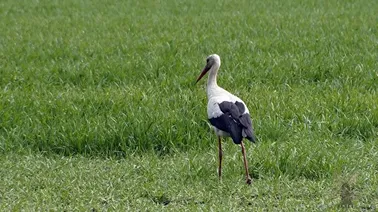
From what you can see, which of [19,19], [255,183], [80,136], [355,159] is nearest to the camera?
[255,183]

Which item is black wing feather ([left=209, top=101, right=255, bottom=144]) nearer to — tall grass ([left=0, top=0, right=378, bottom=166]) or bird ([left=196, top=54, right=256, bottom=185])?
bird ([left=196, top=54, right=256, bottom=185])

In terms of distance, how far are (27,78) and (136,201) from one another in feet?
16.1

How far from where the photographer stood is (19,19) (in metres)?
18.3

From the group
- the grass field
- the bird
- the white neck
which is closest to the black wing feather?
the bird

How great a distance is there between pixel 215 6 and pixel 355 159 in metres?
14.0

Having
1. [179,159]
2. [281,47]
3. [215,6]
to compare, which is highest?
[179,159]

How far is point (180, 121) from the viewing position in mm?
8055

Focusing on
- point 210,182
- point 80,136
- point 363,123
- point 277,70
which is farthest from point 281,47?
point 210,182

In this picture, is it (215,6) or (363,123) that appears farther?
(215,6)

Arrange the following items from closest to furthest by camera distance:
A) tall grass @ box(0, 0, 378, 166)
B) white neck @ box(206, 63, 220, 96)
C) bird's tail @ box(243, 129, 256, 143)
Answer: bird's tail @ box(243, 129, 256, 143)
white neck @ box(206, 63, 220, 96)
tall grass @ box(0, 0, 378, 166)

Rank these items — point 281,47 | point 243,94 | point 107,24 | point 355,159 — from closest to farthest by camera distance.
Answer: point 355,159, point 243,94, point 281,47, point 107,24

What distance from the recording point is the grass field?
6367 mm

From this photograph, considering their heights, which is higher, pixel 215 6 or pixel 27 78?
pixel 27 78

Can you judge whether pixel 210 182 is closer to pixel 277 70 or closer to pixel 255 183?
pixel 255 183
